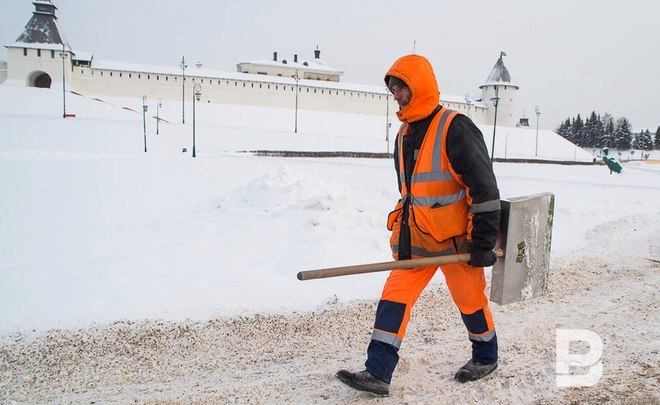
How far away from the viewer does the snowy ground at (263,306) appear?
2980mm

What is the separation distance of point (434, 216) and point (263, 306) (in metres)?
2.04

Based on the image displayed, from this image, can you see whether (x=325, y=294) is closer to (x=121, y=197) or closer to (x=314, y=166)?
(x=121, y=197)

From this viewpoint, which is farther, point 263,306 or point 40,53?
point 40,53

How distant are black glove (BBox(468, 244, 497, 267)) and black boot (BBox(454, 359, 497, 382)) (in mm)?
673

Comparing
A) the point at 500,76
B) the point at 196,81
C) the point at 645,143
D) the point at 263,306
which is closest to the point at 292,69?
the point at 196,81

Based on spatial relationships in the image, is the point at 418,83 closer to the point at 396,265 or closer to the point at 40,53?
the point at 396,265

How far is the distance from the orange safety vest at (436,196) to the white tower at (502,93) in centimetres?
8114

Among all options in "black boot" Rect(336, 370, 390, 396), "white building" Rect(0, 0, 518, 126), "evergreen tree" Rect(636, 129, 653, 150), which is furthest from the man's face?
"evergreen tree" Rect(636, 129, 653, 150)

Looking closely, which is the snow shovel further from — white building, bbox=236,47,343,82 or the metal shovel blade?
white building, bbox=236,47,343,82

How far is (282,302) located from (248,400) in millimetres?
1698

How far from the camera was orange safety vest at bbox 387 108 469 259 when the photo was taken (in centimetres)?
286

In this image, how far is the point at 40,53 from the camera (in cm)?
6009

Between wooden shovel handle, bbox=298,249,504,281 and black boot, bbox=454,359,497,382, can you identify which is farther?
black boot, bbox=454,359,497,382

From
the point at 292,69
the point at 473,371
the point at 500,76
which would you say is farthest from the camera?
the point at 292,69
